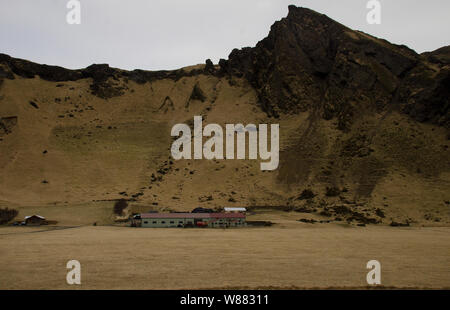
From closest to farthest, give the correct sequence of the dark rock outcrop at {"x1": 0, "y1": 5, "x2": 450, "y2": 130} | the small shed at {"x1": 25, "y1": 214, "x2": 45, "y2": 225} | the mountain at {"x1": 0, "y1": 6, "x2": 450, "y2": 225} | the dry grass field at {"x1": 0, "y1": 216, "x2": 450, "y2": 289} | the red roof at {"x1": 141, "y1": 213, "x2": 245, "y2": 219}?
the dry grass field at {"x1": 0, "y1": 216, "x2": 450, "y2": 289} → the red roof at {"x1": 141, "y1": 213, "x2": 245, "y2": 219} → the small shed at {"x1": 25, "y1": 214, "x2": 45, "y2": 225} → the mountain at {"x1": 0, "y1": 6, "x2": 450, "y2": 225} → the dark rock outcrop at {"x1": 0, "y1": 5, "x2": 450, "y2": 130}

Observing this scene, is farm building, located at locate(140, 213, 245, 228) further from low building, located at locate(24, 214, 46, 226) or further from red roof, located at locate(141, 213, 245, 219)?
low building, located at locate(24, 214, 46, 226)

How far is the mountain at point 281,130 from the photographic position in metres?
51.4

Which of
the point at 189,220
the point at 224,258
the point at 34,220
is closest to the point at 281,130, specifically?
the point at 189,220

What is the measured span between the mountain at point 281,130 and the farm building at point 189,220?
752 cm

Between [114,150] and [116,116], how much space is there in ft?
40.1

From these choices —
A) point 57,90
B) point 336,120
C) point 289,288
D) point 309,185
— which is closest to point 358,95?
point 336,120

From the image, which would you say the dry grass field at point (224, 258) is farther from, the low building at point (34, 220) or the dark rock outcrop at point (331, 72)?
the dark rock outcrop at point (331, 72)

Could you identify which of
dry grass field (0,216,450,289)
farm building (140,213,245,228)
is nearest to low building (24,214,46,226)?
dry grass field (0,216,450,289)

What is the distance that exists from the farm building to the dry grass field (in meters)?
4.26

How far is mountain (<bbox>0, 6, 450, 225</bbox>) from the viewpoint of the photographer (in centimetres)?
5138

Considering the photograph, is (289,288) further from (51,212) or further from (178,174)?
(178,174)

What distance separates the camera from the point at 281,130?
218 feet

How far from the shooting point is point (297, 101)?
Result: 6938 centimetres

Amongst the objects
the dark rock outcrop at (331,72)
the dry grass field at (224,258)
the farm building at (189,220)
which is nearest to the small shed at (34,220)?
the dry grass field at (224,258)
